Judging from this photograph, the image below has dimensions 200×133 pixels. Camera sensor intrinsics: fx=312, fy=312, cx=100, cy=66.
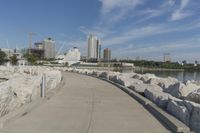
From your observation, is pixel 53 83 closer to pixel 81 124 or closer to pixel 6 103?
pixel 6 103

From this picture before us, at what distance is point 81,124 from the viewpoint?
25.3 feet

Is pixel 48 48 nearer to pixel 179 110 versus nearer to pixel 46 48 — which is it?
pixel 46 48

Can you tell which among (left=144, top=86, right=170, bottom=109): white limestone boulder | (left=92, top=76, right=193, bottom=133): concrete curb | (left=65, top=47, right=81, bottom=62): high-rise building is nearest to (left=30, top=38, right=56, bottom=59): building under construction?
(left=65, top=47, right=81, bottom=62): high-rise building

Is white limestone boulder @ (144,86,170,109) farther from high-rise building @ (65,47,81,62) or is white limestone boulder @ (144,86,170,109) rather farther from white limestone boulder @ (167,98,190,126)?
high-rise building @ (65,47,81,62)

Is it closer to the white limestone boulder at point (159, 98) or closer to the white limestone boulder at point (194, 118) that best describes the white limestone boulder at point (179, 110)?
the white limestone boulder at point (194, 118)

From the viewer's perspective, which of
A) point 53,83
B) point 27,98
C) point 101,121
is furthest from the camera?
point 53,83

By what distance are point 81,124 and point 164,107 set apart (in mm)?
3197

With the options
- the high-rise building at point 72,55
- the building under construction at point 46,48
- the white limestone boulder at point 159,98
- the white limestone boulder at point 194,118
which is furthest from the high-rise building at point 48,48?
the white limestone boulder at point 194,118

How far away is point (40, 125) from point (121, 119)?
2.29 metres

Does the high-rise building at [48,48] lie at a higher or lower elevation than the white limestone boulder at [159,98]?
higher

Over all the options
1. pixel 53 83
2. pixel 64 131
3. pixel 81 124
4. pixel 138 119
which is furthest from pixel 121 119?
pixel 53 83

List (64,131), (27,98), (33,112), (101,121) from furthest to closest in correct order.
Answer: (27,98) → (33,112) → (101,121) → (64,131)

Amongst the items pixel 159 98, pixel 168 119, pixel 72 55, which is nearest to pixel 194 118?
pixel 168 119

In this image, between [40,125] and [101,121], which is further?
[101,121]
